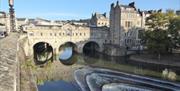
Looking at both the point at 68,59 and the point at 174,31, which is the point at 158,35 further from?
the point at 68,59

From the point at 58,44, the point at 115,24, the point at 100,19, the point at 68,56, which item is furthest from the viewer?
the point at 100,19

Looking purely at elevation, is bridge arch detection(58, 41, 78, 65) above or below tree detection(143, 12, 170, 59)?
below

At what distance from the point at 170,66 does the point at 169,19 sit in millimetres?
11369

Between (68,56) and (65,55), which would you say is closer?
(68,56)

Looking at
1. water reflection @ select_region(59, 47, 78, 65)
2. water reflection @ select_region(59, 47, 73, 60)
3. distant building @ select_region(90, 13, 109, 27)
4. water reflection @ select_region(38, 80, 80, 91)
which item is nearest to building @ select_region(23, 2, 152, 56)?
water reflection @ select_region(59, 47, 73, 60)

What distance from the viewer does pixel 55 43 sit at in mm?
75375

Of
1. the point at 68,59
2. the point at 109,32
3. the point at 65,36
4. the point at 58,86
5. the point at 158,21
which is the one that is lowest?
the point at 58,86

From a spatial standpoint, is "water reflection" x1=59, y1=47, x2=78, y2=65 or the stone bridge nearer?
"water reflection" x1=59, y1=47, x2=78, y2=65

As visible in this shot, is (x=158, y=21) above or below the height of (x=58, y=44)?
above

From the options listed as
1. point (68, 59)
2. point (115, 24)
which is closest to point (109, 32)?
point (115, 24)

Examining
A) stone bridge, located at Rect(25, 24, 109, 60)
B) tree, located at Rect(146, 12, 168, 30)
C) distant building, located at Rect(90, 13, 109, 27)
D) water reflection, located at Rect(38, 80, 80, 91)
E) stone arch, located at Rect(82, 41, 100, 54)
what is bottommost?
water reflection, located at Rect(38, 80, 80, 91)

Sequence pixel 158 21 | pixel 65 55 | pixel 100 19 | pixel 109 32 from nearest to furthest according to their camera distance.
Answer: pixel 158 21, pixel 65 55, pixel 109 32, pixel 100 19

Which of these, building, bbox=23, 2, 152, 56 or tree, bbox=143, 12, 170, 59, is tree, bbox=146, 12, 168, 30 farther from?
building, bbox=23, 2, 152, 56

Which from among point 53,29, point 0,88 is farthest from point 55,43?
point 0,88
